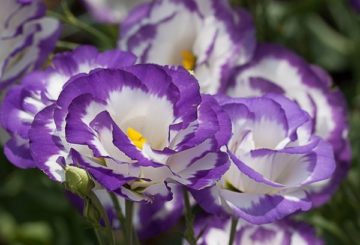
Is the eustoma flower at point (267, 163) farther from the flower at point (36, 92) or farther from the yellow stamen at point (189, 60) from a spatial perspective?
the yellow stamen at point (189, 60)

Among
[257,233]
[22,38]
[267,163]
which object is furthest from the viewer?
[22,38]

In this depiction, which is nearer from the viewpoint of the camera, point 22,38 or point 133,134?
point 133,134

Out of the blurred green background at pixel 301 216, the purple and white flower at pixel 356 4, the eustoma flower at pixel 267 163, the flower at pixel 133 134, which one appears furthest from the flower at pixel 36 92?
the purple and white flower at pixel 356 4

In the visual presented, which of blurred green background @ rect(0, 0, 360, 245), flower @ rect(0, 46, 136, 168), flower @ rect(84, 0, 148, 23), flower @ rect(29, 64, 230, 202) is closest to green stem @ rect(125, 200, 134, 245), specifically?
flower @ rect(29, 64, 230, 202)

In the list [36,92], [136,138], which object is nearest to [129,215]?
[136,138]

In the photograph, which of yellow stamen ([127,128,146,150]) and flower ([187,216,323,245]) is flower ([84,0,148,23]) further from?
yellow stamen ([127,128,146,150])

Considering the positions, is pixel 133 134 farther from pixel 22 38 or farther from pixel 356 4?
pixel 356 4
